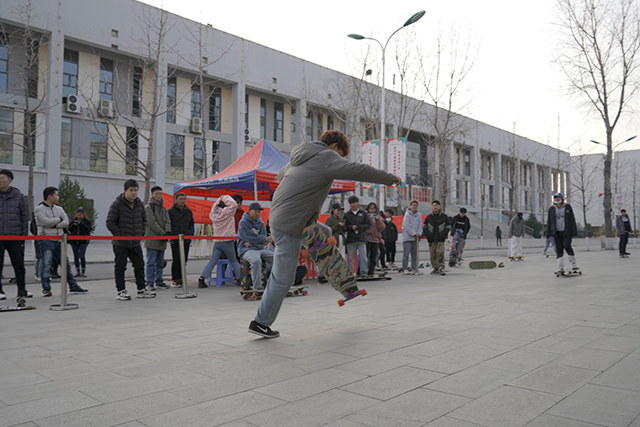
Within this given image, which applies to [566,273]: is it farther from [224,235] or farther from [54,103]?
[54,103]

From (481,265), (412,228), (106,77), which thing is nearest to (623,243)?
(481,265)

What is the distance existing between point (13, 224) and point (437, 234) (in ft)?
29.5

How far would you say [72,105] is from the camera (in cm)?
2941

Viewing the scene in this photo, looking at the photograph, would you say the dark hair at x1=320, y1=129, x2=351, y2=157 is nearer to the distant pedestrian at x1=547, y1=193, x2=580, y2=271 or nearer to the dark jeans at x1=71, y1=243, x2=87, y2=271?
the distant pedestrian at x1=547, y1=193, x2=580, y2=271

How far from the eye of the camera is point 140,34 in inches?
1208

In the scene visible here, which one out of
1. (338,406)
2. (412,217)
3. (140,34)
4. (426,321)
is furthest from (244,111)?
(338,406)

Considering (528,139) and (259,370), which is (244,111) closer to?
(259,370)

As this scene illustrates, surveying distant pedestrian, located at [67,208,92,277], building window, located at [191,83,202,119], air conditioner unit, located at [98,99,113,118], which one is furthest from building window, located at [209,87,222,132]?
distant pedestrian, located at [67,208,92,277]

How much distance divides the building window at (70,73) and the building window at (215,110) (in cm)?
975

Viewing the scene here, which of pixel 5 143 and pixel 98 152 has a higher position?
pixel 98 152

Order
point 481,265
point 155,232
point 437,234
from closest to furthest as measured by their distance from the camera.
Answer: point 155,232, point 437,234, point 481,265

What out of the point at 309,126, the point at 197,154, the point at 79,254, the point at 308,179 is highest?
the point at 309,126

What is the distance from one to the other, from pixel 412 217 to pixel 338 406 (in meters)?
10.1

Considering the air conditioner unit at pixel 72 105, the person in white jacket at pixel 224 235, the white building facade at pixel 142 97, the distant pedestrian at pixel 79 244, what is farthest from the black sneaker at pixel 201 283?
the air conditioner unit at pixel 72 105
